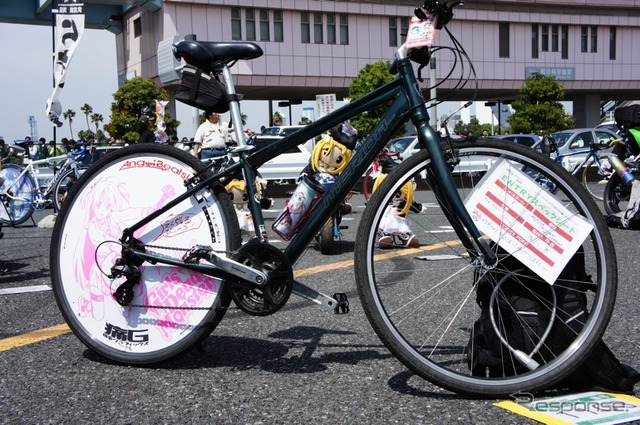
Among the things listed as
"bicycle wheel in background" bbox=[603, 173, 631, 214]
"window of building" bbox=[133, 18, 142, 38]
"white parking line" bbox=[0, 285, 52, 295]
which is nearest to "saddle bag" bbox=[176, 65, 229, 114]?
"white parking line" bbox=[0, 285, 52, 295]

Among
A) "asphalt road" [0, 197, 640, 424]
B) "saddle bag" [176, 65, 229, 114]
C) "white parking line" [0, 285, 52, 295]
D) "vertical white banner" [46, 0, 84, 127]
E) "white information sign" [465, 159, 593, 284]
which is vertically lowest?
"white parking line" [0, 285, 52, 295]

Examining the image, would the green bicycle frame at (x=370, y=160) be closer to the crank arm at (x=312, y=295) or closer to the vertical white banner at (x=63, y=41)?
the crank arm at (x=312, y=295)

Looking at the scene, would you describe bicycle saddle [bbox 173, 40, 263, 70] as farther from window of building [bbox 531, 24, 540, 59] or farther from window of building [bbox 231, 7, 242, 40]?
window of building [bbox 531, 24, 540, 59]

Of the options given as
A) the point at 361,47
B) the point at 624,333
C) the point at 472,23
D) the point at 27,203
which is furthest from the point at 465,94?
the point at 624,333

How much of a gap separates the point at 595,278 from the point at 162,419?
180 centimetres

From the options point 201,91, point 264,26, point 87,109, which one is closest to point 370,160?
point 201,91

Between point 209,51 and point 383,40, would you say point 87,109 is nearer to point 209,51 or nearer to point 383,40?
point 383,40

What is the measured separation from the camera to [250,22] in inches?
1853

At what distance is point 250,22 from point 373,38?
896cm

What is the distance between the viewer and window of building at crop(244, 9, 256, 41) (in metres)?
46.9

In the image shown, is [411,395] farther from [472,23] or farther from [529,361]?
[472,23]

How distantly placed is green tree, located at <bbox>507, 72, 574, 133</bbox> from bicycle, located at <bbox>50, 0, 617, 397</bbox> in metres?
46.2

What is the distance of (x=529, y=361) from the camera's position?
288cm

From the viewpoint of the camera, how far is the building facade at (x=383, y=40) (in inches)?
1817
